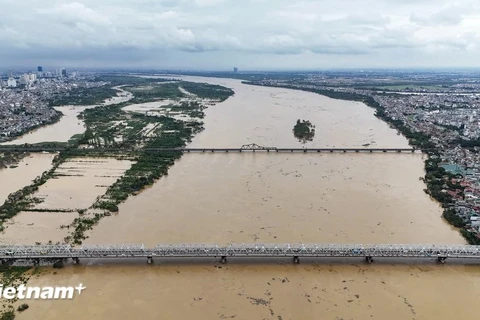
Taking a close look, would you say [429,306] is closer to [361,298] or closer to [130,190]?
[361,298]

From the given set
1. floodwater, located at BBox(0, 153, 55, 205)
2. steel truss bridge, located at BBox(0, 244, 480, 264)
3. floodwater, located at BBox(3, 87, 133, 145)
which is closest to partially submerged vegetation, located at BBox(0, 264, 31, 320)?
steel truss bridge, located at BBox(0, 244, 480, 264)

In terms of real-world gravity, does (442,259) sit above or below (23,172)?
above

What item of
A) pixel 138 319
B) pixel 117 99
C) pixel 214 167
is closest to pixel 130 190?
pixel 214 167

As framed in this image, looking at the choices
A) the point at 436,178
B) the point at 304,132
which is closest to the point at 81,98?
the point at 304,132

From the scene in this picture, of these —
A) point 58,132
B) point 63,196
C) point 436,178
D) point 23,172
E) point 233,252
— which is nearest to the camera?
point 233,252

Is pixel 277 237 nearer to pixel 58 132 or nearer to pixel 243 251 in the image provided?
pixel 243 251

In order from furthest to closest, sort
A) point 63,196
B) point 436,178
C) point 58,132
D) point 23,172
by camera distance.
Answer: point 58,132 < point 23,172 < point 436,178 < point 63,196

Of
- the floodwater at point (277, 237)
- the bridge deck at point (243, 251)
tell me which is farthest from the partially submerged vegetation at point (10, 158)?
the bridge deck at point (243, 251)

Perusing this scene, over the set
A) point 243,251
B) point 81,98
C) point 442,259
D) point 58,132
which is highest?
point 81,98
